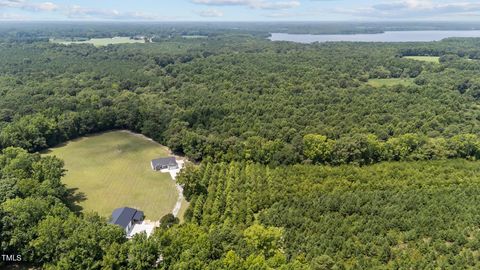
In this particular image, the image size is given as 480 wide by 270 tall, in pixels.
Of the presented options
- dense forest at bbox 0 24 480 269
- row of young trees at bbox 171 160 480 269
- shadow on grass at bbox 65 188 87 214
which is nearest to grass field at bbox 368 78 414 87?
dense forest at bbox 0 24 480 269

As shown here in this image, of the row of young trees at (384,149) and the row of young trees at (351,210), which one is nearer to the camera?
the row of young trees at (351,210)

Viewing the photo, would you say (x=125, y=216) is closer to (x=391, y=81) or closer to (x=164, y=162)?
(x=164, y=162)

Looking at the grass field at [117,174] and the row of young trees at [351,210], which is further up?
the row of young trees at [351,210]

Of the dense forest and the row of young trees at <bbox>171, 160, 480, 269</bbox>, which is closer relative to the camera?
the dense forest

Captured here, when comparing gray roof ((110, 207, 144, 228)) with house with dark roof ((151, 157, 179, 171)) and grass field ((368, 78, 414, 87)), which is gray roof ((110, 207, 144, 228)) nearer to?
house with dark roof ((151, 157, 179, 171))

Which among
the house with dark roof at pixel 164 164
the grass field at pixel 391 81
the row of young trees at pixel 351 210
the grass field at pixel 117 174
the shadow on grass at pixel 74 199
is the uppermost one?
the grass field at pixel 391 81

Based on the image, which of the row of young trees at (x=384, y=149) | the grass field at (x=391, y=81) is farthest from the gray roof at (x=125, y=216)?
the grass field at (x=391, y=81)

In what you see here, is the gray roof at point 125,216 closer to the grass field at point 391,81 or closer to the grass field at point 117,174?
the grass field at point 117,174
